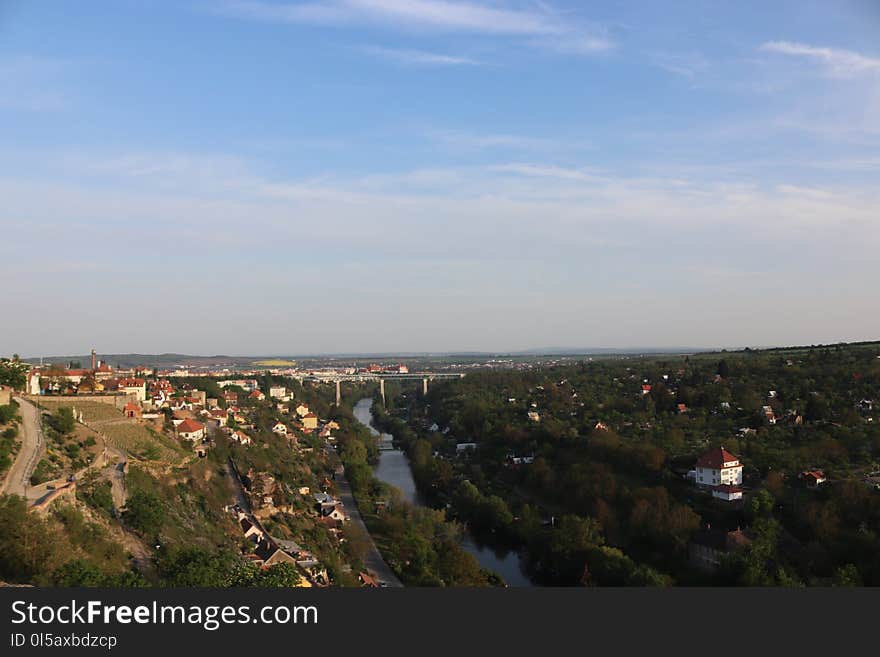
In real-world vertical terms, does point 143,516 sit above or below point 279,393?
above

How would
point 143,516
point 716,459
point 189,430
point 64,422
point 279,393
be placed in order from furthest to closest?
1. point 279,393
2. point 189,430
3. point 716,459
4. point 64,422
5. point 143,516

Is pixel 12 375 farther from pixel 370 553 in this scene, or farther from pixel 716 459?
pixel 716 459

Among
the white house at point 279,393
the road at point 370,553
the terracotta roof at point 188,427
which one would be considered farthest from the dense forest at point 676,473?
the white house at point 279,393

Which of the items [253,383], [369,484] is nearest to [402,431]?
[253,383]

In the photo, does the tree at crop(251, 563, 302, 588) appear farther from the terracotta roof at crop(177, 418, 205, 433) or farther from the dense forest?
the terracotta roof at crop(177, 418, 205, 433)

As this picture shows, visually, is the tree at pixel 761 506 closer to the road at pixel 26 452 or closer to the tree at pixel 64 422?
the road at pixel 26 452

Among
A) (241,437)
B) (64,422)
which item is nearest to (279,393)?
(241,437)

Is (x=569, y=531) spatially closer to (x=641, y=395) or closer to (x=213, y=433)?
(x=213, y=433)
